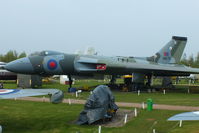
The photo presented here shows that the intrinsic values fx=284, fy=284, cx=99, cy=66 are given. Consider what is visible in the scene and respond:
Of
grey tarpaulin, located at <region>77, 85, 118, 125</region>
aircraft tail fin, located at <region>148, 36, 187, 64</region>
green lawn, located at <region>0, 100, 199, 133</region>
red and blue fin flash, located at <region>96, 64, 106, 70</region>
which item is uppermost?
aircraft tail fin, located at <region>148, 36, 187, 64</region>

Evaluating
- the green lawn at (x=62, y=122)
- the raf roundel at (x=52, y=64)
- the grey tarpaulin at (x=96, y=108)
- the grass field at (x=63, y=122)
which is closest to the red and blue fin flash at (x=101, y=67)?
the raf roundel at (x=52, y=64)

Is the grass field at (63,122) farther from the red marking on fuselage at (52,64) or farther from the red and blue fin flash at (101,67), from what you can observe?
the red and blue fin flash at (101,67)

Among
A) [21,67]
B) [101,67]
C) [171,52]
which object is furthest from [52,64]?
[171,52]

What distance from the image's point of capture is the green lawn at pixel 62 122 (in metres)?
11.7

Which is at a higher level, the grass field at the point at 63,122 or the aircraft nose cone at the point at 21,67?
the aircraft nose cone at the point at 21,67

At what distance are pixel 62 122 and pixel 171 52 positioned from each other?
2617cm

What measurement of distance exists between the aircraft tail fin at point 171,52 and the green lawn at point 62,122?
2152 cm

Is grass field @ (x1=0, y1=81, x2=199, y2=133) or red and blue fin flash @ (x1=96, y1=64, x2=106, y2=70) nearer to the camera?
grass field @ (x1=0, y1=81, x2=199, y2=133)

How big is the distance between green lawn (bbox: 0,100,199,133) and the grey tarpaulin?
46 centimetres

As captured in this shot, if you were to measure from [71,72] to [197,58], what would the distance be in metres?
89.4

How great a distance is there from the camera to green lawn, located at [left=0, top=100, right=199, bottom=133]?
38.4 feet

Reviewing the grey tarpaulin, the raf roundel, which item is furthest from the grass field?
the raf roundel

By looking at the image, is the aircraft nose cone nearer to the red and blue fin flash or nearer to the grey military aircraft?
the grey military aircraft

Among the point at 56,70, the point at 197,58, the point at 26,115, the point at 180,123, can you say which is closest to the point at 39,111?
the point at 26,115
